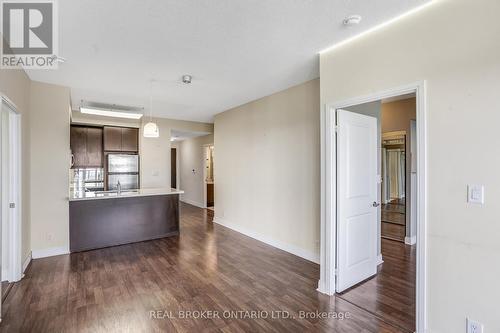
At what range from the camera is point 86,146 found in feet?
19.4

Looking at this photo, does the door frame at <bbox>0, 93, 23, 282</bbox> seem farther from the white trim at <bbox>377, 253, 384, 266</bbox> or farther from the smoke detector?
the white trim at <bbox>377, 253, 384, 266</bbox>

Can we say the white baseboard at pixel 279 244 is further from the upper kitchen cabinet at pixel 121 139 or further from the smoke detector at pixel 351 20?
the upper kitchen cabinet at pixel 121 139

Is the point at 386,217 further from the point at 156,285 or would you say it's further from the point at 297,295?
the point at 156,285

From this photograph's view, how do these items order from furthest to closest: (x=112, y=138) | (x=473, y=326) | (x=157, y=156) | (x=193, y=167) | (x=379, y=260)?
(x=193, y=167), (x=157, y=156), (x=112, y=138), (x=379, y=260), (x=473, y=326)

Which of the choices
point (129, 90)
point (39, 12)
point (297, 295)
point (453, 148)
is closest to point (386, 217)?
point (297, 295)

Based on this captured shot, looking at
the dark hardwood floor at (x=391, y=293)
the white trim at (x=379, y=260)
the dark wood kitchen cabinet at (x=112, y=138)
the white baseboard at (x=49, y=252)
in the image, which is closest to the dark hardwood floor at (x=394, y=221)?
the dark hardwood floor at (x=391, y=293)

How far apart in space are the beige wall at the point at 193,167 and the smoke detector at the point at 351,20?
19.2ft

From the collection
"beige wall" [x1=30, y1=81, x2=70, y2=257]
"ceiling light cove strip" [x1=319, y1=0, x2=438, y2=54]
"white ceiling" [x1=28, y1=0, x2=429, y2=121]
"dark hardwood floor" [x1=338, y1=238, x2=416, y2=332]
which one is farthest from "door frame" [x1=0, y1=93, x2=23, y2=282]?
"dark hardwood floor" [x1=338, y1=238, x2=416, y2=332]

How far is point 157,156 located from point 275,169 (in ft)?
11.9

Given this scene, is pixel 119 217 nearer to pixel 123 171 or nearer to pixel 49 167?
pixel 49 167

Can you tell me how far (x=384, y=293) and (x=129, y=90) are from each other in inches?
191

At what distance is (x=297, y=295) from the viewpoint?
2.73 m

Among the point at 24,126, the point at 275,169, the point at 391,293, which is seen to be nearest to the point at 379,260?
the point at 391,293

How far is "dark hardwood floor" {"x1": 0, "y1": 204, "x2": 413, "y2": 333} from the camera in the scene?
222 cm
